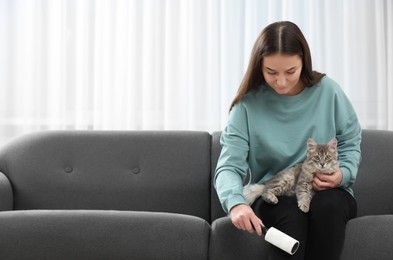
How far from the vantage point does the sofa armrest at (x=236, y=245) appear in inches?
77.8

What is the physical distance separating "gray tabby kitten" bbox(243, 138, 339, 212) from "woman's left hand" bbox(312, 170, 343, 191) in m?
0.01

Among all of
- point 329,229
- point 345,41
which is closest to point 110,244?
point 329,229

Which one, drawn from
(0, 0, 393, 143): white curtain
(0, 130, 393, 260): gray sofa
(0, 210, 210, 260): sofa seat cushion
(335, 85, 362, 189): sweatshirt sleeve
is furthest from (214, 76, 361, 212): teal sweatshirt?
(0, 0, 393, 143): white curtain

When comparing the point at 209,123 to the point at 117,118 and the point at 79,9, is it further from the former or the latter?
the point at 79,9

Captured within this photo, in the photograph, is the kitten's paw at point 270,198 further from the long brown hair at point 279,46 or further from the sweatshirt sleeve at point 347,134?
the long brown hair at point 279,46

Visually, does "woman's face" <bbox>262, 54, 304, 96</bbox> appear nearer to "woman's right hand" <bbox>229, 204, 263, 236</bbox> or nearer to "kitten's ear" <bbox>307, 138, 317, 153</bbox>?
"kitten's ear" <bbox>307, 138, 317, 153</bbox>

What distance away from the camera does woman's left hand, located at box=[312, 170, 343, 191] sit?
1.95 meters

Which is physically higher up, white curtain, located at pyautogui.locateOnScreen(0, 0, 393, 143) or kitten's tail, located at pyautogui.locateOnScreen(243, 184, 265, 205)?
white curtain, located at pyautogui.locateOnScreen(0, 0, 393, 143)

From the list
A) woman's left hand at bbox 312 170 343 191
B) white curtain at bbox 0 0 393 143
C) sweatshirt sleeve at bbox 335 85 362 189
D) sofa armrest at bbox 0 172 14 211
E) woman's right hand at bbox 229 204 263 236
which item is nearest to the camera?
woman's right hand at bbox 229 204 263 236

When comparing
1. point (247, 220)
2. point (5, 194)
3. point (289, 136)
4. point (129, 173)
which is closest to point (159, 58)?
point (129, 173)

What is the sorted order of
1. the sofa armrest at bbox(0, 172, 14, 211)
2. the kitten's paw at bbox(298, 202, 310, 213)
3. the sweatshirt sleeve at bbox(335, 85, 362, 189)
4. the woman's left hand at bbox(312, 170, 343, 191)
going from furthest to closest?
the sofa armrest at bbox(0, 172, 14, 211)
the sweatshirt sleeve at bbox(335, 85, 362, 189)
the woman's left hand at bbox(312, 170, 343, 191)
the kitten's paw at bbox(298, 202, 310, 213)

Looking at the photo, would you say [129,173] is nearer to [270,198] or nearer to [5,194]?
[5,194]

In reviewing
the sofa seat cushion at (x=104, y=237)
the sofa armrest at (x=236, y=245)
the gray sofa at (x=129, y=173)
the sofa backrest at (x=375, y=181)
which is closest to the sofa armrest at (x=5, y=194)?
the gray sofa at (x=129, y=173)

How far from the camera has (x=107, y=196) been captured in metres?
2.68
